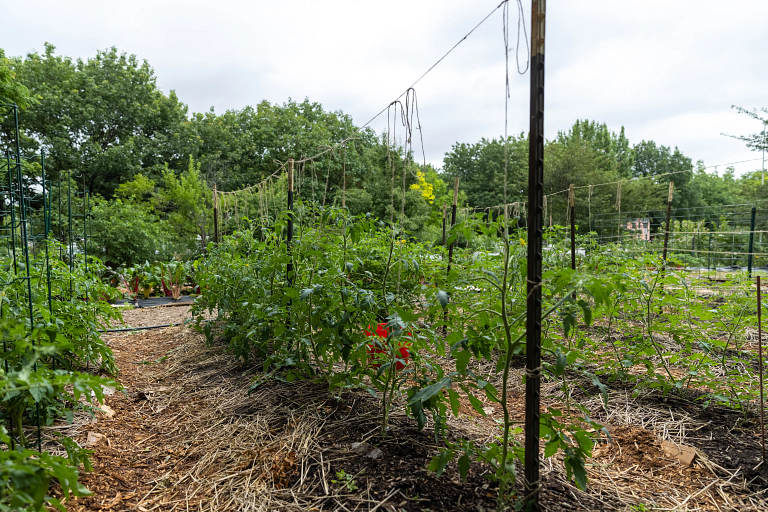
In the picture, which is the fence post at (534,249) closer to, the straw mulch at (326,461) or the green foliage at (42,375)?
the straw mulch at (326,461)

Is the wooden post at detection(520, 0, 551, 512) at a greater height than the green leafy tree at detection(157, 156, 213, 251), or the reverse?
the green leafy tree at detection(157, 156, 213, 251)

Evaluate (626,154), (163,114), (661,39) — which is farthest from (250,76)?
(626,154)

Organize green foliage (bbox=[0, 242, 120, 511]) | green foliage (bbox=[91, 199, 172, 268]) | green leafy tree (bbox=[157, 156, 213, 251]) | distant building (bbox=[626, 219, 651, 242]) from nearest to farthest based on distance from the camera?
green foliage (bbox=[0, 242, 120, 511]) → distant building (bbox=[626, 219, 651, 242]) → green foliage (bbox=[91, 199, 172, 268]) → green leafy tree (bbox=[157, 156, 213, 251])

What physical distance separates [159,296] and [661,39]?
1007cm

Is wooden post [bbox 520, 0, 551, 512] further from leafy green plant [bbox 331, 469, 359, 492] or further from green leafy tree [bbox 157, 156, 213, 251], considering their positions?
green leafy tree [bbox 157, 156, 213, 251]

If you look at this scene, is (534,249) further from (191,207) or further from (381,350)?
(191,207)

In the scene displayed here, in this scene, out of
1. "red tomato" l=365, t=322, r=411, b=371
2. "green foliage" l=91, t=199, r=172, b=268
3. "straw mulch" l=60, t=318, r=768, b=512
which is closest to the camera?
"straw mulch" l=60, t=318, r=768, b=512

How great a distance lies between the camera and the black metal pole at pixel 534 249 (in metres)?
1.33

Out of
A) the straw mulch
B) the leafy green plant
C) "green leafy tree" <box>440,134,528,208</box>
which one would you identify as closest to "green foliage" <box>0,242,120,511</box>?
the straw mulch

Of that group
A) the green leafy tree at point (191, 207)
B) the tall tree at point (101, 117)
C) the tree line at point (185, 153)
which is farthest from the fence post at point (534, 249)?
the tall tree at point (101, 117)

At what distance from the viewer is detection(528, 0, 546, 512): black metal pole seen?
1.33 m

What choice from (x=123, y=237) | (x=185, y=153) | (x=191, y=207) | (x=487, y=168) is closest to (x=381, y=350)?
(x=123, y=237)

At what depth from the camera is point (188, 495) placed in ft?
5.78

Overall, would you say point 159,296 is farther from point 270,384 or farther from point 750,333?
point 750,333
